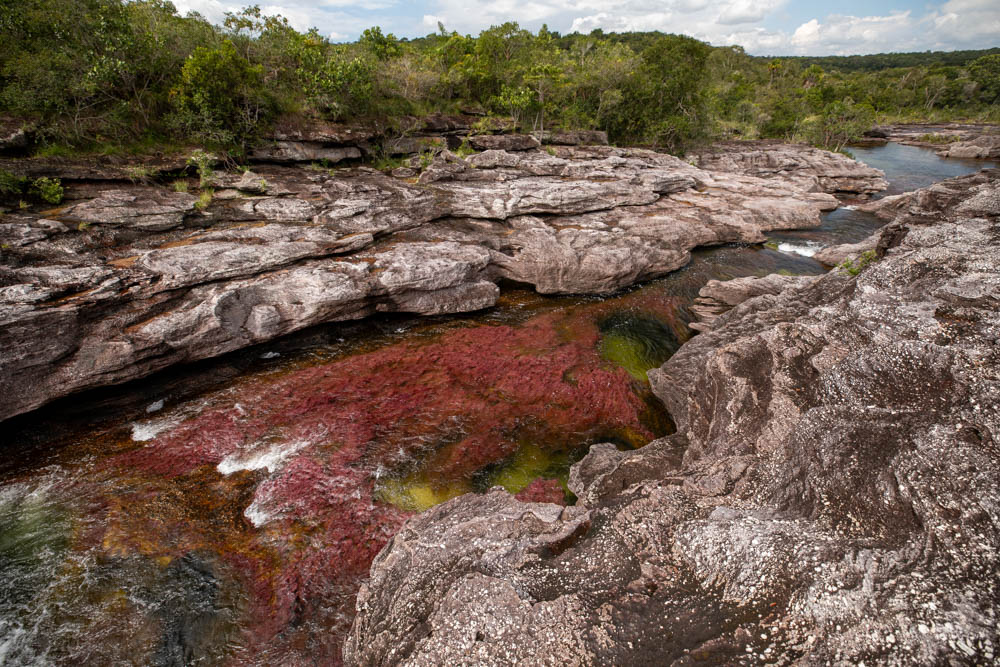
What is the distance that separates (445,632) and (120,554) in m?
8.22

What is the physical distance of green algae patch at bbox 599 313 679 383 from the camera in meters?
15.9

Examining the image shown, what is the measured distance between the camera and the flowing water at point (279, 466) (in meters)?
7.88

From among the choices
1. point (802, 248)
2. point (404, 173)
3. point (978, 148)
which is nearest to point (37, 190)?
point (404, 173)

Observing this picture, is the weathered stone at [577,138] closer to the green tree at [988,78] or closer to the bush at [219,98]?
the bush at [219,98]

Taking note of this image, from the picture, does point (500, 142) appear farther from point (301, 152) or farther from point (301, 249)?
point (301, 249)

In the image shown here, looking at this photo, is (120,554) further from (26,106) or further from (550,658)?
(26,106)

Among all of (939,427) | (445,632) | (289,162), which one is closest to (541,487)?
(445,632)

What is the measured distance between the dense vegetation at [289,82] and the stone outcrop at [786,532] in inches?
1019

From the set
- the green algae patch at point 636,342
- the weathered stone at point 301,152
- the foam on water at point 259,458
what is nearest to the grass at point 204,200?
the weathered stone at point 301,152

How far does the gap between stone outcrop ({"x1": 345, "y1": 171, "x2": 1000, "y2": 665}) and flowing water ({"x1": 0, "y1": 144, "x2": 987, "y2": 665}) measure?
A: 2.39 m

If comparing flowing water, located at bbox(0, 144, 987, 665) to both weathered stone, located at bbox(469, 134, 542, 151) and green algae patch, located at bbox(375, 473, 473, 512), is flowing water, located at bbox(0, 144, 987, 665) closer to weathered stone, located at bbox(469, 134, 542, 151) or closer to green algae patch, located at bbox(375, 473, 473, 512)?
green algae patch, located at bbox(375, 473, 473, 512)

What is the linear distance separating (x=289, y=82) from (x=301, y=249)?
20.3 meters

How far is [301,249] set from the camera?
55.1ft

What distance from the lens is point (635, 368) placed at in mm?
15625
